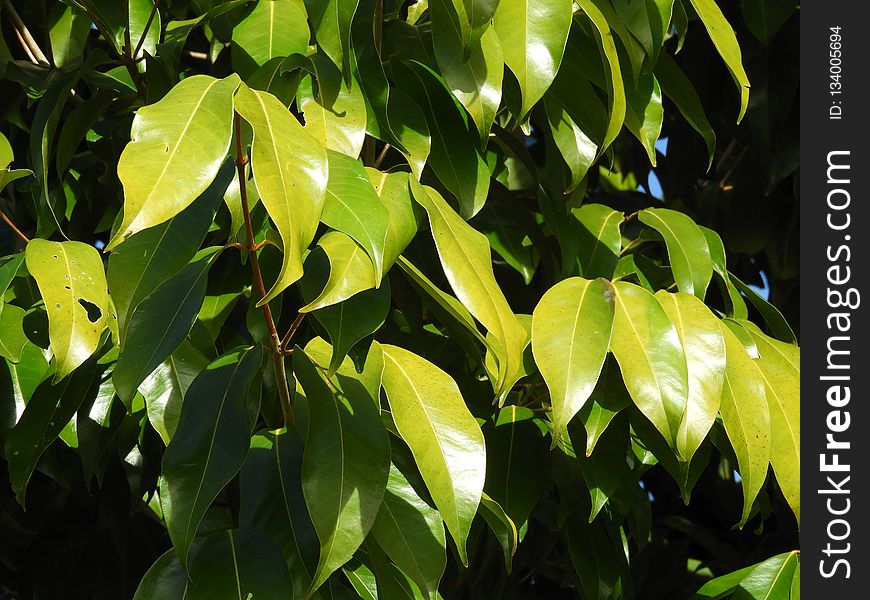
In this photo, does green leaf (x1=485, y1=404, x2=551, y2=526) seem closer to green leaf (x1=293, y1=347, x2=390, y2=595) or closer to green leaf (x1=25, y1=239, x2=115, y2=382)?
green leaf (x1=293, y1=347, x2=390, y2=595)

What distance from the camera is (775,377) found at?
96 cm

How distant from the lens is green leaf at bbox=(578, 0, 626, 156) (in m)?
0.89

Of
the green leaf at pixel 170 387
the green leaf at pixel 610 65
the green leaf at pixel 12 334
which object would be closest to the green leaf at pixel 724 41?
the green leaf at pixel 610 65

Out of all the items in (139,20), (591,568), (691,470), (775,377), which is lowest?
(591,568)

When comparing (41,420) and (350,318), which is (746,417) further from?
(41,420)

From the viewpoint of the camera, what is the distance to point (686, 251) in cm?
108

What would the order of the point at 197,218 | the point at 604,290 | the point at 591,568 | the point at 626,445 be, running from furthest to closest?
the point at 591,568, the point at 626,445, the point at 604,290, the point at 197,218

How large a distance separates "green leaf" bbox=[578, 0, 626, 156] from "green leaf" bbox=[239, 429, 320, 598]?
404 mm

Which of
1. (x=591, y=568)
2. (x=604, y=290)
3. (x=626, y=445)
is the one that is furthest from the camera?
(x=591, y=568)

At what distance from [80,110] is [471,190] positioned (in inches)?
19.9
